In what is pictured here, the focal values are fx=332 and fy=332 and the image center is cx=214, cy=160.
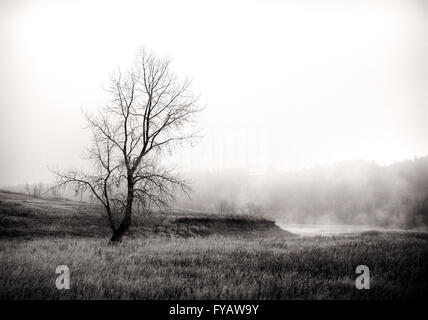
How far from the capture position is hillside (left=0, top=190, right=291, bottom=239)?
2483cm

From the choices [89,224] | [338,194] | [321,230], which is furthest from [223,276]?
[338,194]

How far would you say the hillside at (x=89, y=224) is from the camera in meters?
24.8

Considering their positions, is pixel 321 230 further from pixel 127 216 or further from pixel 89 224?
pixel 127 216

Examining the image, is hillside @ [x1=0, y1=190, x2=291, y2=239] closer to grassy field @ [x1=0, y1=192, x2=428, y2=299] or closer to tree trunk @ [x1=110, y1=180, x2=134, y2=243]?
tree trunk @ [x1=110, y1=180, x2=134, y2=243]

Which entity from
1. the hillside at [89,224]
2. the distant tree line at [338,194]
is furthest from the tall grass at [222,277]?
the distant tree line at [338,194]

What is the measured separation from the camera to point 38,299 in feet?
21.8

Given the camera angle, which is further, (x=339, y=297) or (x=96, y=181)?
(x=96, y=181)

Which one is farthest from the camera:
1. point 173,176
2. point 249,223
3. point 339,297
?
point 249,223

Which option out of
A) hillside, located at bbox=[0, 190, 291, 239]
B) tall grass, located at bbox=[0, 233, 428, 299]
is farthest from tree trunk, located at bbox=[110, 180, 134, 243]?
hillside, located at bbox=[0, 190, 291, 239]

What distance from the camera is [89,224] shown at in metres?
28.4

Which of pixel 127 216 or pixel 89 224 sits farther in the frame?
pixel 89 224

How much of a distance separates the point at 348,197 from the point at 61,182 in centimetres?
15961

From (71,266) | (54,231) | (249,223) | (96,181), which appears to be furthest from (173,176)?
(249,223)

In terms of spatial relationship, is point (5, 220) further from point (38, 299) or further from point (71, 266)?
point (38, 299)
